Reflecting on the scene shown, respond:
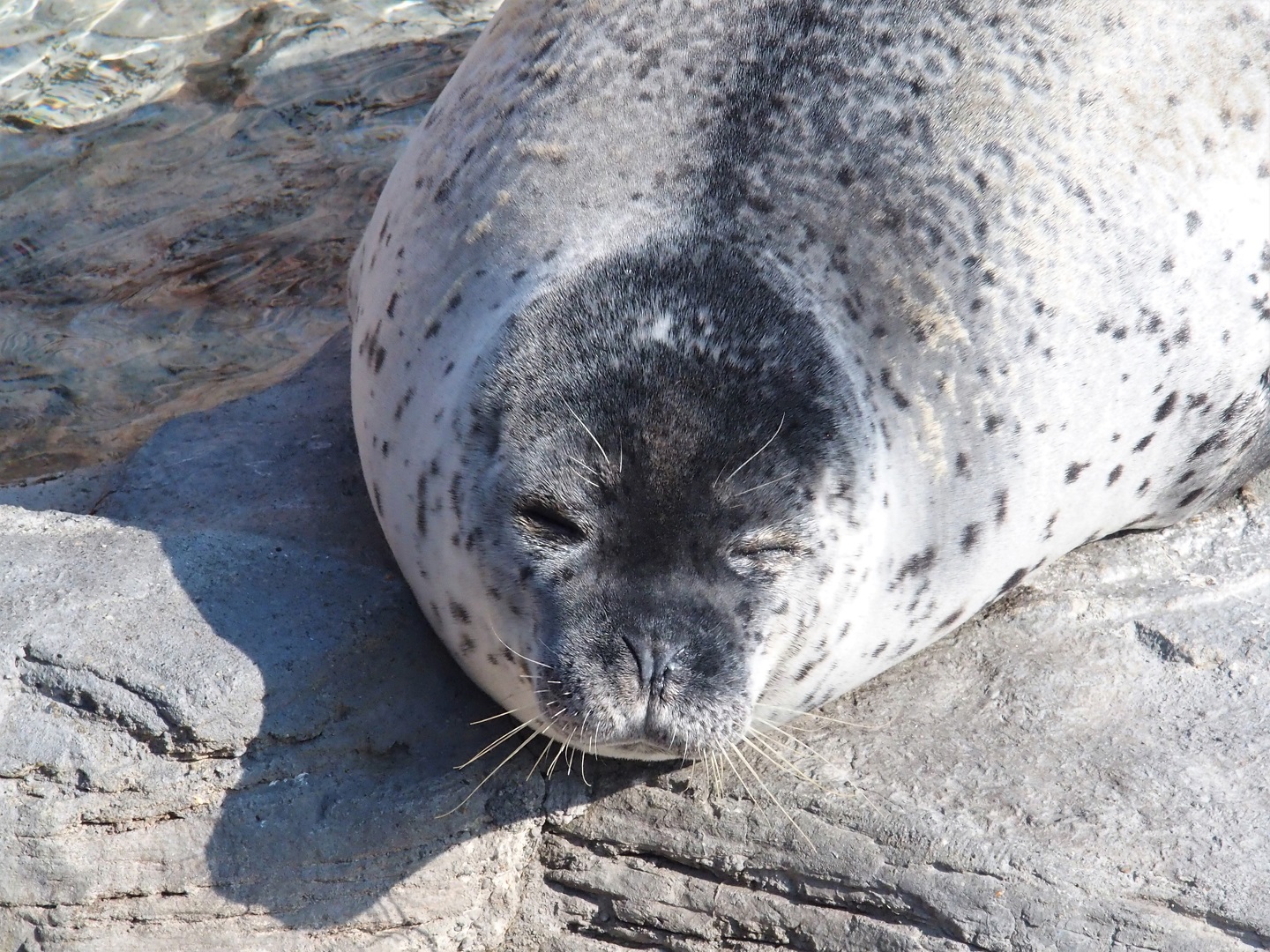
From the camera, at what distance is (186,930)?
311 centimetres

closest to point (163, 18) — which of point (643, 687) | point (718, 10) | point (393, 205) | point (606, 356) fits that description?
point (393, 205)

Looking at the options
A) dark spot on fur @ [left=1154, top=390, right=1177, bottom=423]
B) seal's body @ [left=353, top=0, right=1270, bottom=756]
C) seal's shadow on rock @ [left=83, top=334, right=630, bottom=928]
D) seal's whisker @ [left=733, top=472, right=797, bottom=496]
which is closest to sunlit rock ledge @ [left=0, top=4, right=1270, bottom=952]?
seal's shadow on rock @ [left=83, top=334, right=630, bottom=928]

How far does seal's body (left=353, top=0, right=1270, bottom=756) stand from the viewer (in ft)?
9.33

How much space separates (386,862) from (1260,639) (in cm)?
219

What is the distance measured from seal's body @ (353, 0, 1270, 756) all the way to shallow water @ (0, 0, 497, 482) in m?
1.66

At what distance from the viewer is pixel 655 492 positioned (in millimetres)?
2807

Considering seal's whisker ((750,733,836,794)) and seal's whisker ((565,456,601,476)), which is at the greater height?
seal's whisker ((565,456,601,476))

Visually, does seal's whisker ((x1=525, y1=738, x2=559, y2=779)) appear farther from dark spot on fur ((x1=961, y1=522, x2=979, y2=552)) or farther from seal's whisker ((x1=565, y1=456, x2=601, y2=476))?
dark spot on fur ((x1=961, y1=522, x2=979, y2=552))

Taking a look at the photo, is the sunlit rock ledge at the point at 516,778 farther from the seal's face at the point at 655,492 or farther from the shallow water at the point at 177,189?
the shallow water at the point at 177,189

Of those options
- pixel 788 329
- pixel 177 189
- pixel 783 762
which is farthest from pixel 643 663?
pixel 177 189

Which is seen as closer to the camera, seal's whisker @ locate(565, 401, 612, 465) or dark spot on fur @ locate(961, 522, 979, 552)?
seal's whisker @ locate(565, 401, 612, 465)

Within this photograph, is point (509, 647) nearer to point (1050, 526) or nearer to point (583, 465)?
point (583, 465)

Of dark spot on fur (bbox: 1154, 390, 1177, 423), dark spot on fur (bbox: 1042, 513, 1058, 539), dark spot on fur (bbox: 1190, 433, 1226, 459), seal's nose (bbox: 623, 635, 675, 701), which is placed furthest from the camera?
dark spot on fur (bbox: 1190, 433, 1226, 459)

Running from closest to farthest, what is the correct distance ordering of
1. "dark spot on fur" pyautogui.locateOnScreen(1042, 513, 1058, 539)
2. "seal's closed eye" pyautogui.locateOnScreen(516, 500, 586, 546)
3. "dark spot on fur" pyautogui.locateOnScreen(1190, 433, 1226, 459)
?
"seal's closed eye" pyautogui.locateOnScreen(516, 500, 586, 546) < "dark spot on fur" pyautogui.locateOnScreen(1042, 513, 1058, 539) < "dark spot on fur" pyautogui.locateOnScreen(1190, 433, 1226, 459)
